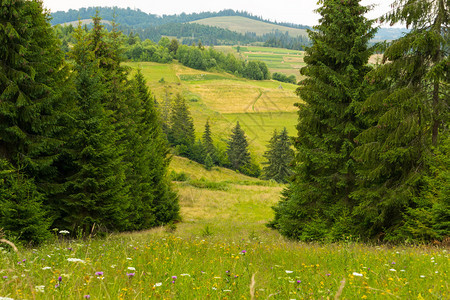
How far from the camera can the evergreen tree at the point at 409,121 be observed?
1116cm

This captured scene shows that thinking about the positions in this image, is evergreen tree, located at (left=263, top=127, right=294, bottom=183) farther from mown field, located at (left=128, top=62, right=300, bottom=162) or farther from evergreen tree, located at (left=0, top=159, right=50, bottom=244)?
evergreen tree, located at (left=0, top=159, right=50, bottom=244)

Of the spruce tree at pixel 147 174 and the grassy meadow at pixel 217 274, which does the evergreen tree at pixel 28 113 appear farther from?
the spruce tree at pixel 147 174

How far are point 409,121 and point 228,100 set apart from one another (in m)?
138

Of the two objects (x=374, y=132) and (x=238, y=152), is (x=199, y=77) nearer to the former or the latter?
(x=238, y=152)

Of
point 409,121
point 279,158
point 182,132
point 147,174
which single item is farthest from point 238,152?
point 409,121

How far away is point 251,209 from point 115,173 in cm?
2564

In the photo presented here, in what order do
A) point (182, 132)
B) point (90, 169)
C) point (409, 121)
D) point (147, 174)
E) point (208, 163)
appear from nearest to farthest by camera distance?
point (409, 121)
point (90, 169)
point (147, 174)
point (208, 163)
point (182, 132)

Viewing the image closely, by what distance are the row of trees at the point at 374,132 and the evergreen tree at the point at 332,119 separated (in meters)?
0.05

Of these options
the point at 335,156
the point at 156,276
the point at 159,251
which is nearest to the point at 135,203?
the point at 335,156

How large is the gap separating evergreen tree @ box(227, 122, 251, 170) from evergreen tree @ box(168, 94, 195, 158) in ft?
37.7

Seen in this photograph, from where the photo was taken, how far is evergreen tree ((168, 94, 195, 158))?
290 ft

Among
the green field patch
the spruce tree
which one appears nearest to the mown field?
the green field patch

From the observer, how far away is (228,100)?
14775 centimetres

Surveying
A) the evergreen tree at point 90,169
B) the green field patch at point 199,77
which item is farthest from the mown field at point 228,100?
the evergreen tree at point 90,169
